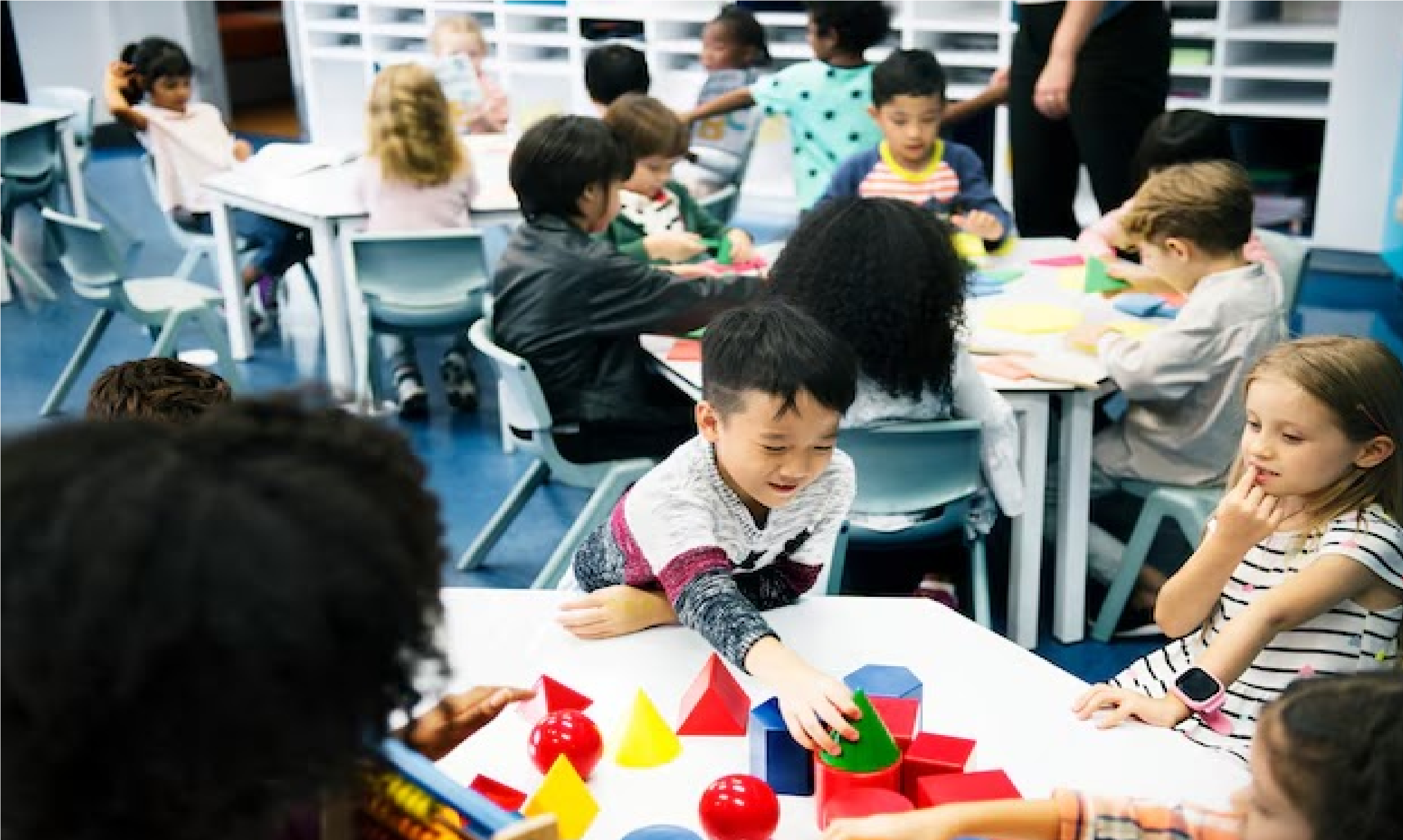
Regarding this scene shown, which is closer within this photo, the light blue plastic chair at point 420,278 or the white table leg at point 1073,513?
the white table leg at point 1073,513

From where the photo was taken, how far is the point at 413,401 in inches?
167

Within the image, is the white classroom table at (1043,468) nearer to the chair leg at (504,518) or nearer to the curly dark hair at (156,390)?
the chair leg at (504,518)

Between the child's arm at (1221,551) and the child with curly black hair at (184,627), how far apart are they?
1288mm

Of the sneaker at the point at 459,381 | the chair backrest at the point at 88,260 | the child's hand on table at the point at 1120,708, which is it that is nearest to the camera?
the child's hand on table at the point at 1120,708

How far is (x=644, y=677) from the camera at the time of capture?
151 centimetres

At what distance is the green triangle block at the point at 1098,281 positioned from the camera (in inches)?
122

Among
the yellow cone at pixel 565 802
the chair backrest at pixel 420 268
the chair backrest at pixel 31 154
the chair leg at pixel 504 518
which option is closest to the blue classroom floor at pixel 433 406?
the chair leg at pixel 504 518

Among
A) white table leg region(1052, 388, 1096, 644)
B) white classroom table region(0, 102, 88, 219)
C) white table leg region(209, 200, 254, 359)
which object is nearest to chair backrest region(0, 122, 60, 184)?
white classroom table region(0, 102, 88, 219)

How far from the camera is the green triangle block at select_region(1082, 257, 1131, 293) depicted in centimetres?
310

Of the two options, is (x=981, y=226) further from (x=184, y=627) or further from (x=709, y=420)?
(x=184, y=627)

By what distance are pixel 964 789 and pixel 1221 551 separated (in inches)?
27.2

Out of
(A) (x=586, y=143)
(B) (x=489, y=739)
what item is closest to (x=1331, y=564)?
(B) (x=489, y=739)

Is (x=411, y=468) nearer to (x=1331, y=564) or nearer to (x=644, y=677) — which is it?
(x=644, y=677)

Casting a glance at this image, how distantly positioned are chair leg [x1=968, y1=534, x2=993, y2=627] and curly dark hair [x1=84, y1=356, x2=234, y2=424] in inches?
58.5
